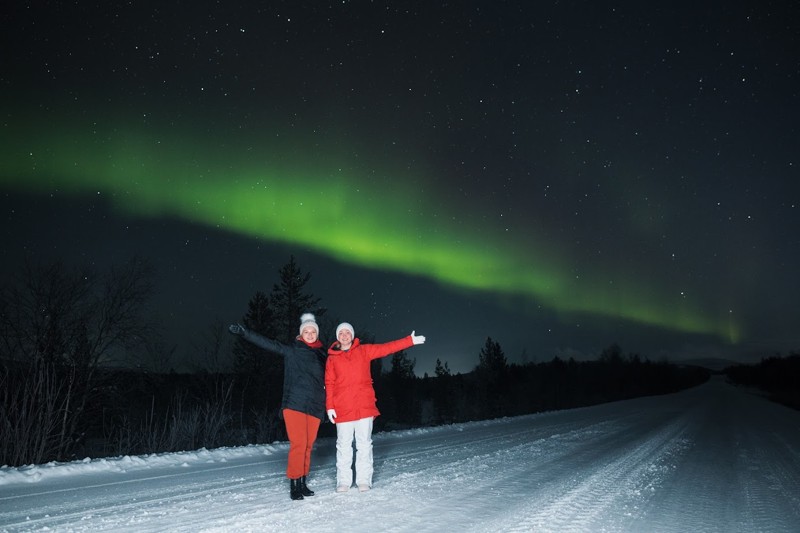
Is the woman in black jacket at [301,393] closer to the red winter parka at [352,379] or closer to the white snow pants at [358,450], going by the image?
the red winter parka at [352,379]

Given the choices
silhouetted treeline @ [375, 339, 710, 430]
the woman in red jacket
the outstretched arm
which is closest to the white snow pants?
the woman in red jacket

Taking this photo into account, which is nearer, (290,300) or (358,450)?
(358,450)

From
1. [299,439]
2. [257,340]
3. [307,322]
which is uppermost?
[307,322]

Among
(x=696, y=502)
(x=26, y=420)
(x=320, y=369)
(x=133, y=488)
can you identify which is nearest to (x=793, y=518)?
(x=696, y=502)

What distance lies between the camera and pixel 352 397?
5.86 m

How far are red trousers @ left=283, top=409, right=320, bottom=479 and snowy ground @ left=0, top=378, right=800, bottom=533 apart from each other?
0.30 metres

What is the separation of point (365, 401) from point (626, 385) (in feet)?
251

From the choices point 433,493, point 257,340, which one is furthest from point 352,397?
point 433,493

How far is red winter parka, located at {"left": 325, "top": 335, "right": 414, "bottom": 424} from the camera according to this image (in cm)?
585

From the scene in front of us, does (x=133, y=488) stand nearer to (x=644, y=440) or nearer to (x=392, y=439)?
(x=392, y=439)

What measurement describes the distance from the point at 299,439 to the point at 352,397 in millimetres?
689

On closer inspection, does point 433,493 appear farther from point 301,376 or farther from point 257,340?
point 257,340

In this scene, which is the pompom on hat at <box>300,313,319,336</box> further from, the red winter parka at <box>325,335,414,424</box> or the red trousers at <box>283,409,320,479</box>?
the red trousers at <box>283,409,320,479</box>

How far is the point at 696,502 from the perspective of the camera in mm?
5547
